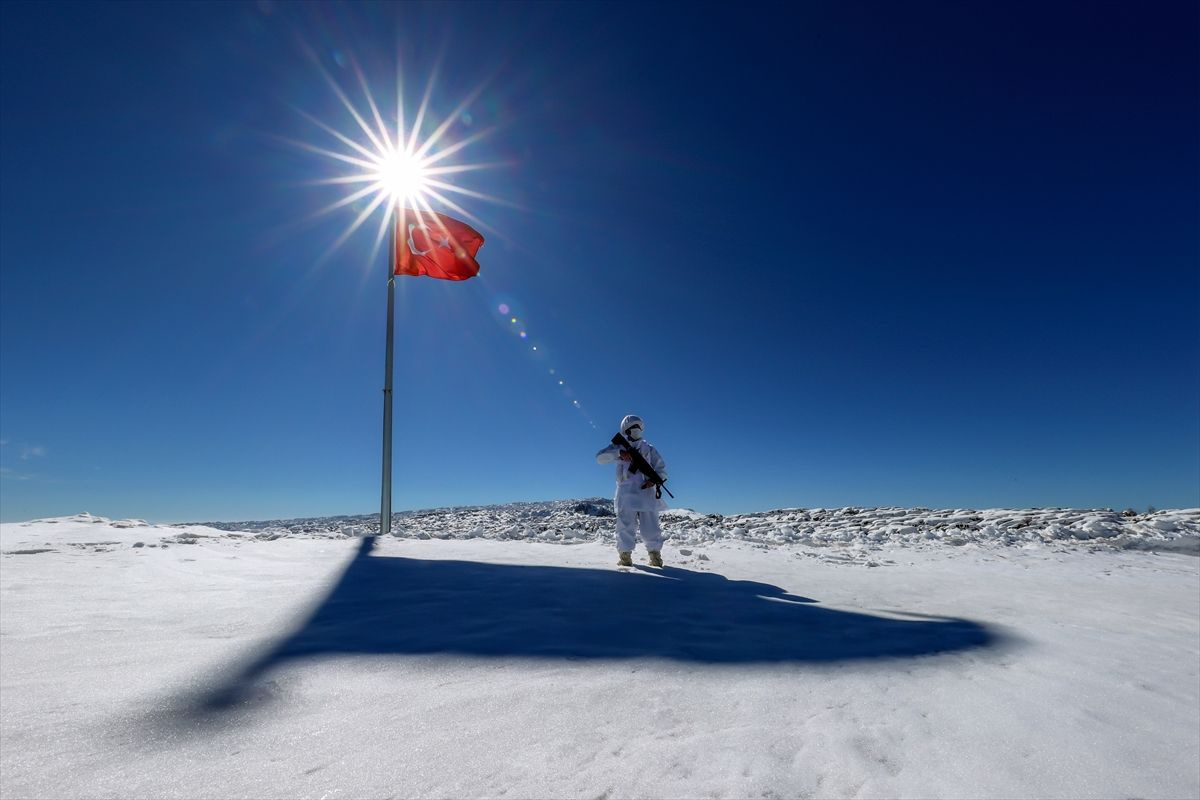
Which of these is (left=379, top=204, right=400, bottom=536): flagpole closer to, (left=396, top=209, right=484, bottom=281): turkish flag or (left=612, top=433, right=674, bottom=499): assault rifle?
(left=396, top=209, right=484, bottom=281): turkish flag

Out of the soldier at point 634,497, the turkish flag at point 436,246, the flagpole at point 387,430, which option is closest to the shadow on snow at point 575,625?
the soldier at point 634,497

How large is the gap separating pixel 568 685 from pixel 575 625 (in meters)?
0.92

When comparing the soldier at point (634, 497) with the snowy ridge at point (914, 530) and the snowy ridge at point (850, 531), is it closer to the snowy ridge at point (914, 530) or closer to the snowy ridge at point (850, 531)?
the snowy ridge at point (850, 531)

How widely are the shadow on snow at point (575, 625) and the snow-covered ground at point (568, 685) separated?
0.02m

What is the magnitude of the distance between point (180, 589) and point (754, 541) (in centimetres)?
721

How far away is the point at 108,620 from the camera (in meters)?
2.88

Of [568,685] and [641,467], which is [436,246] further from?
[568,685]

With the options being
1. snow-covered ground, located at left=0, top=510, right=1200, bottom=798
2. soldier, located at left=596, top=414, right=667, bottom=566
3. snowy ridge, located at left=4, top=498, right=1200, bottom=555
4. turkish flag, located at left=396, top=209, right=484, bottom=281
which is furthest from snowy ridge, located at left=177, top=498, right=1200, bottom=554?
turkish flag, located at left=396, top=209, right=484, bottom=281

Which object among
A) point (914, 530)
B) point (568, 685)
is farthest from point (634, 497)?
point (914, 530)

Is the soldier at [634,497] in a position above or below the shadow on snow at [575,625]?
above

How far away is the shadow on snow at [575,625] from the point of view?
8.08 ft

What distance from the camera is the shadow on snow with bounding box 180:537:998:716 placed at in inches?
97.0

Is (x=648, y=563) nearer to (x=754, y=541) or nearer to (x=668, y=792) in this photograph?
(x=754, y=541)

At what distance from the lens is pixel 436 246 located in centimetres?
991
